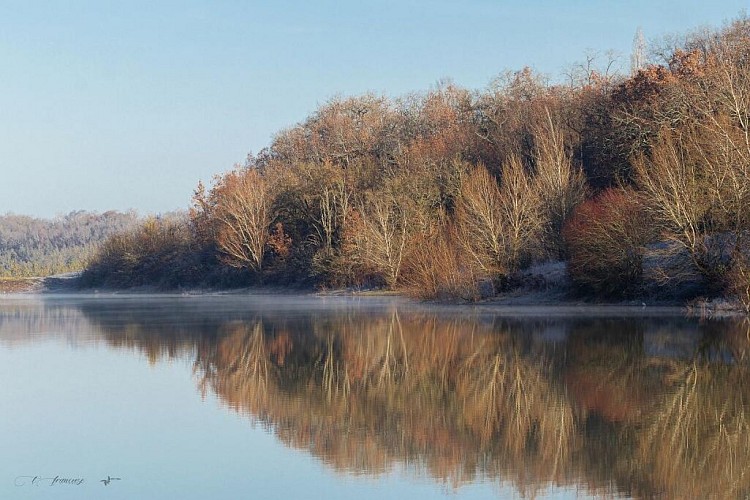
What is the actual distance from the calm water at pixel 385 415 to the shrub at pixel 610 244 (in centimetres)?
867

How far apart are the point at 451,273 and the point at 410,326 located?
450 inches

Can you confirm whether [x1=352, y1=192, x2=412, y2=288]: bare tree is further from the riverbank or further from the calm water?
the calm water

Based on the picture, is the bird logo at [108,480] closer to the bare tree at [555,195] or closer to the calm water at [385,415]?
the calm water at [385,415]

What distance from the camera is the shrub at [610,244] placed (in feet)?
117

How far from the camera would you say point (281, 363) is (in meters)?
21.2

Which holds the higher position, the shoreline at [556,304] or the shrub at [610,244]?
the shrub at [610,244]

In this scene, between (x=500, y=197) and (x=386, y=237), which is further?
(x=386, y=237)

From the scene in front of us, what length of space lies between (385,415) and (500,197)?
95.7ft

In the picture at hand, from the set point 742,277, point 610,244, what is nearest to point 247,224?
point 610,244

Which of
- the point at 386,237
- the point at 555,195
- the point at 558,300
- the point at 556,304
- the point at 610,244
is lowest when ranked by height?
the point at 556,304

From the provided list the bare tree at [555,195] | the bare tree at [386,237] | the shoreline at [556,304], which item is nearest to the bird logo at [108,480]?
the shoreline at [556,304]

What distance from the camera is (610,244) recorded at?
36094 mm

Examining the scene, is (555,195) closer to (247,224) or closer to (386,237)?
(386,237)

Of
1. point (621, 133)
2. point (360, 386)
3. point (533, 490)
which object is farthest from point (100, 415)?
point (621, 133)
